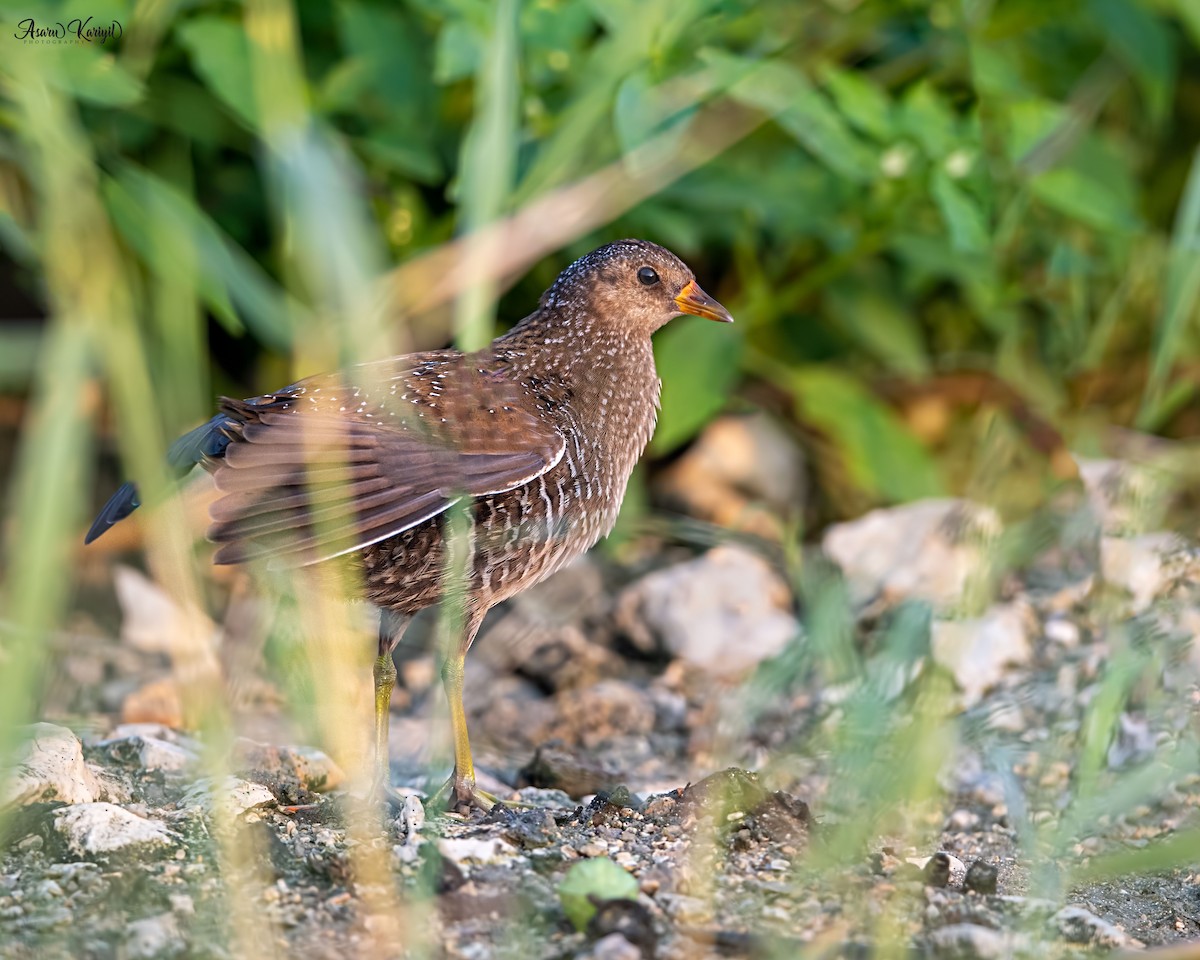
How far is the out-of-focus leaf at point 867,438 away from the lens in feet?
16.3

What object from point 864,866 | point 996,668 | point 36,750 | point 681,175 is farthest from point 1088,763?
point 681,175

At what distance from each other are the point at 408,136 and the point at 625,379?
1376mm

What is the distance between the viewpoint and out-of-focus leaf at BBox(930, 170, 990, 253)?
14.2 ft

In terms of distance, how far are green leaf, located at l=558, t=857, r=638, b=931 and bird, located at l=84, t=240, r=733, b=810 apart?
2.46 ft

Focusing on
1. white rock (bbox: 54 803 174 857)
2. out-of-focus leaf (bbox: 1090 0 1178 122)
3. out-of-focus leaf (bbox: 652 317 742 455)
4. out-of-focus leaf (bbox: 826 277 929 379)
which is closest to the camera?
white rock (bbox: 54 803 174 857)

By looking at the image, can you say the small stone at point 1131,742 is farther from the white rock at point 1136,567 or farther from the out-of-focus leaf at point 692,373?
the out-of-focus leaf at point 692,373

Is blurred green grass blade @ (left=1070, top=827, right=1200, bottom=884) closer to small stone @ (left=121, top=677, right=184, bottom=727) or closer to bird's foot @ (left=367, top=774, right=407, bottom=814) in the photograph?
bird's foot @ (left=367, top=774, right=407, bottom=814)

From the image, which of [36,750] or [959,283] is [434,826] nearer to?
[36,750]

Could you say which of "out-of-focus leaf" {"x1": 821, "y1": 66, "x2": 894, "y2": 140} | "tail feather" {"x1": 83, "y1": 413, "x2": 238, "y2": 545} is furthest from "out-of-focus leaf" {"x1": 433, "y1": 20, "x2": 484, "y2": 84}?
"tail feather" {"x1": 83, "y1": 413, "x2": 238, "y2": 545}

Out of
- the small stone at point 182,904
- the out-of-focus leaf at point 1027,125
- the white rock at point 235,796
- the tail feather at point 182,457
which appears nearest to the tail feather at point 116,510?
the tail feather at point 182,457

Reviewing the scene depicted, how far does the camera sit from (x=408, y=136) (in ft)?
15.3

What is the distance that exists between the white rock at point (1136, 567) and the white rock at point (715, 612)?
88 cm

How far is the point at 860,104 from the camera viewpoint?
4422 millimetres

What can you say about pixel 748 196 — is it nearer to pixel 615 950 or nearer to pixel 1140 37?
pixel 1140 37
